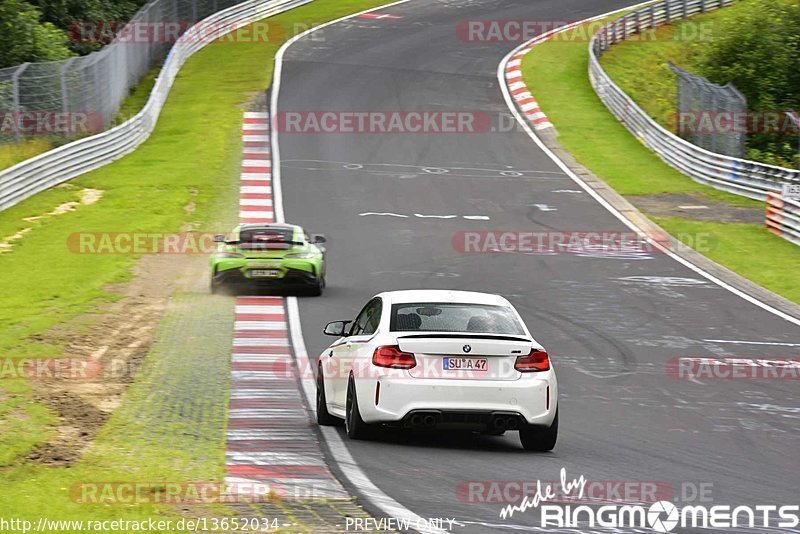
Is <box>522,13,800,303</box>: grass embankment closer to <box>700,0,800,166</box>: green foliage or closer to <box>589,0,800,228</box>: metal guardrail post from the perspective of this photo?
<box>589,0,800,228</box>: metal guardrail post

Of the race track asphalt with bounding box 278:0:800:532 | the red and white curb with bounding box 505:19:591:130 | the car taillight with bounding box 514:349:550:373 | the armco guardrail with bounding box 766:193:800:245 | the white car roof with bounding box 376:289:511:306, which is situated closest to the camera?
the race track asphalt with bounding box 278:0:800:532

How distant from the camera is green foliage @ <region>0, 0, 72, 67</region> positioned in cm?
3853

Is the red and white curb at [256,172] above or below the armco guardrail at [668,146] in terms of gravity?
below

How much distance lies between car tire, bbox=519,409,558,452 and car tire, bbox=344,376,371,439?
1327 millimetres

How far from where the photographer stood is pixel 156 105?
40.0 meters

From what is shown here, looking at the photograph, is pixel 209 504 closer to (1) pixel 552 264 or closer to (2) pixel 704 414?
(2) pixel 704 414

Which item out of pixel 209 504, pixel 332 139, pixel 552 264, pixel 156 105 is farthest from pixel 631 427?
pixel 156 105

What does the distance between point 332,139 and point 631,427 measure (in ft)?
90.0

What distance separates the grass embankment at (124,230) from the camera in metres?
9.07

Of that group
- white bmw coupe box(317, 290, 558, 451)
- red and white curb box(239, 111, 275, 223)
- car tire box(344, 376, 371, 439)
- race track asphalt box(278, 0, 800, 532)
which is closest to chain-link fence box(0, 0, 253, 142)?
red and white curb box(239, 111, 275, 223)

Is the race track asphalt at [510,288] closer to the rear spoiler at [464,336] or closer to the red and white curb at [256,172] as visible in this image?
the red and white curb at [256,172]

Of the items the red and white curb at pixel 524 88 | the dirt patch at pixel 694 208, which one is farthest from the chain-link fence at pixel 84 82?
the dirt patch at pixel 694 208

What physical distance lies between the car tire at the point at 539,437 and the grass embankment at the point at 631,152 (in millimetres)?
12333

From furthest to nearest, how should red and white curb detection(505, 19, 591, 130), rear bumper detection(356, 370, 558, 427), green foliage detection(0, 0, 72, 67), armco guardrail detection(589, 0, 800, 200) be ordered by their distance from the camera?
red and white curb detection(505, 19, 591, 130) < green foliage detection(0, 0, 72, 67) < armco guardrail detection(589, 0, 800, 200) < rear bumper detection(356, 370, 558, 427)
